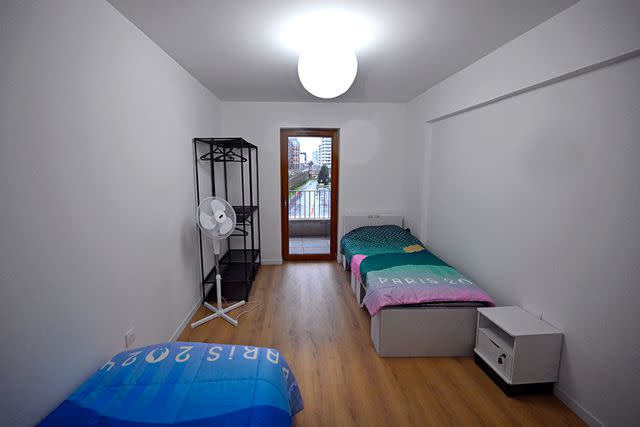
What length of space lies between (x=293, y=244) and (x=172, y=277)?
9.02 feet

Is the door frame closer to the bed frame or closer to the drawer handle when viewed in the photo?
the bed frame

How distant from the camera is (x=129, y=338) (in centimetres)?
206

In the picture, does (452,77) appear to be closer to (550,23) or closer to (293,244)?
(550,23)

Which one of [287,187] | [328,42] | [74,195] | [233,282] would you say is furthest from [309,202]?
[74,195]

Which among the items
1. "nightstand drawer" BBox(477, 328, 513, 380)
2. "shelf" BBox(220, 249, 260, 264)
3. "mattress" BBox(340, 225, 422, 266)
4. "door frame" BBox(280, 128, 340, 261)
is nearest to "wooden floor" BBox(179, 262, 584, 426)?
"nightstand drawer" BBox(477, 328, 513, 380)

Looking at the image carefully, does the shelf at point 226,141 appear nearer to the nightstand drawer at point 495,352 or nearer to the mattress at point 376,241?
the mattress at point 376,241

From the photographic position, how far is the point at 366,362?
2523 millimetres

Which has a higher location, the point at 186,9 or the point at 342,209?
the point at 186,9

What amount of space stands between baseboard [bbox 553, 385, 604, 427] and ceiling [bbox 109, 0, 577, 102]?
8.14 ft

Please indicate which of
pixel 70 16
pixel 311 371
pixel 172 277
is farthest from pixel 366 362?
pixel 70 16

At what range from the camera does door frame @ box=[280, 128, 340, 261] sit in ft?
15.9

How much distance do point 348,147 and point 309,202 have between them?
1.13 metres

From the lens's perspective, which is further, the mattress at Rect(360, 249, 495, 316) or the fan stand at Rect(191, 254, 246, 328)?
the fan stand at Rect(191, 254, 246, 328)

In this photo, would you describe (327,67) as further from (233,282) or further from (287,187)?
(287,187)
